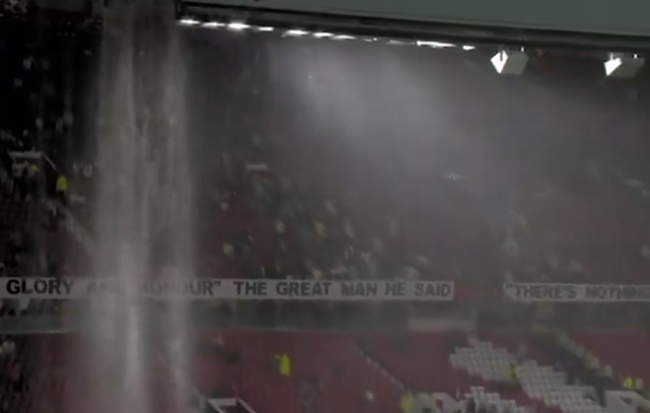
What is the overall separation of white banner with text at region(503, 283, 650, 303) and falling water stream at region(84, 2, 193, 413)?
1.47 m

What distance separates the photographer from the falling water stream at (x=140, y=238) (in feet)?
9.91

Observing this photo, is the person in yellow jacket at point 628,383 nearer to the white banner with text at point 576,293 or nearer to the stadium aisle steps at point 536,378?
the stadium aisle steps at point 536,378

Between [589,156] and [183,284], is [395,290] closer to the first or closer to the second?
[183,284]

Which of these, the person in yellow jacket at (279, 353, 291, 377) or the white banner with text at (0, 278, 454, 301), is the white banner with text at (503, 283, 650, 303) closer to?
the white banner with text at (0, 278, 454, 301)

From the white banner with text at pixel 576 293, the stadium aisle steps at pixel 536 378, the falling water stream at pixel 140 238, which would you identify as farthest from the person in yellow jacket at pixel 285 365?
the white banner with text at pixel 576 293

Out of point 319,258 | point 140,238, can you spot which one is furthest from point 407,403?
point 140,238

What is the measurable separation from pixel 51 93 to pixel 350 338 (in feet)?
5.20

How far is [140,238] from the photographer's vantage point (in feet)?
11.0

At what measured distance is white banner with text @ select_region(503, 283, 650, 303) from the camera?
388 centimetres

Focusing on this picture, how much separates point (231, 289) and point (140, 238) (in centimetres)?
44

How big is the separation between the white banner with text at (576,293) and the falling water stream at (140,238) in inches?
57.8

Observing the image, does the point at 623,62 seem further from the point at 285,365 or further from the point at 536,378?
the point at 536,378

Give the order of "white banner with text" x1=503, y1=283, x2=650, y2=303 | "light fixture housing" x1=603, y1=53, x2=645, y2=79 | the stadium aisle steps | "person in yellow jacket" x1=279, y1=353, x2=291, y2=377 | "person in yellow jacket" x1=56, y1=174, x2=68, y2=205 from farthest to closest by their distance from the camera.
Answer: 1. "white banner with text" x1=503, y1=283, x2=650, y2=303
2. the stadium aisle steps
3. "person in yellow jacket" x1=279, y1=353, x2=291, y2=377
4. "person in yellow jacket" x1=56, y1=174, x2=68, y2=205
5. "light fixture housing" x1=603, y1=53, x2=645, y2=79

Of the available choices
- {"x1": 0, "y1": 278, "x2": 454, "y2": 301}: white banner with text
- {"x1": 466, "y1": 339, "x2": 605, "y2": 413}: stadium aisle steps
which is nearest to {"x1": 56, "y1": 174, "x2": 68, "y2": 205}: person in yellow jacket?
{"x1": 0, "y1": 278, "x2": 454, "y2": 301}: white banner with text
